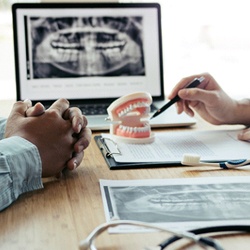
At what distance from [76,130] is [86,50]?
2.19 ft

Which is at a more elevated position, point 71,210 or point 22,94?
point 22,94

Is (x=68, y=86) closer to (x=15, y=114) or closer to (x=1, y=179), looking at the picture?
(x=15, y=114)

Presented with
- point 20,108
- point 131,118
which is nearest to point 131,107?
point 131,118

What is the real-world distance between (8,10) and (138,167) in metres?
1.06

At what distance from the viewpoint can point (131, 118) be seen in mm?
1324

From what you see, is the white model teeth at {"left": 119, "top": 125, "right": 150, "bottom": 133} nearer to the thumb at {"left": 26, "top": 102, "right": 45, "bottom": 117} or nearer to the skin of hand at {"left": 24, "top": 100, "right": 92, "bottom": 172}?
the skin of hand at {"left": 24, "top": 100, "right": 92, "bottom": 172}

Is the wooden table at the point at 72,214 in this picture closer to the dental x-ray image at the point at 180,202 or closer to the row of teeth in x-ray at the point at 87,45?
the dental x-ray image at the point at 180,202

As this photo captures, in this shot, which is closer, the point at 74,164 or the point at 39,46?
the point at 74,164

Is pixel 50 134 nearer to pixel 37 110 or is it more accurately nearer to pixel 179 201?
pixel 37 110

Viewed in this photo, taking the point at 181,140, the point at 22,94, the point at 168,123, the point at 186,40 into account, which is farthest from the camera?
the point at 186,40

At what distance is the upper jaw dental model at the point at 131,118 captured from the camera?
1.30m

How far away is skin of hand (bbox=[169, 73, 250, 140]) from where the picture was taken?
4.66 ft

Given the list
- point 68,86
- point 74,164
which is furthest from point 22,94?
point 74,164

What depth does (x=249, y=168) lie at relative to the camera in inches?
43.6
